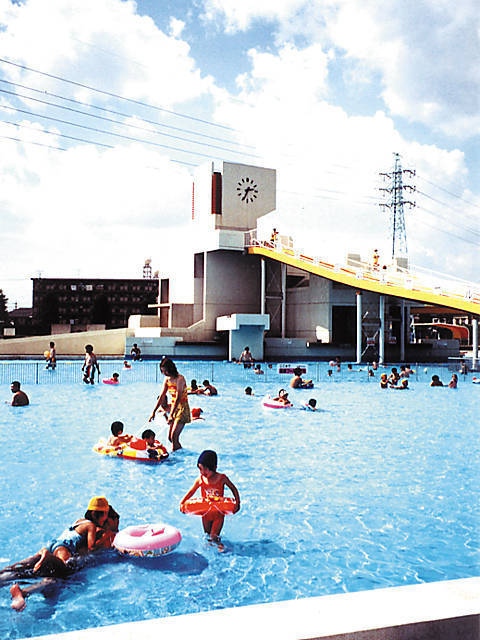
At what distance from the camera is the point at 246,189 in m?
35.7

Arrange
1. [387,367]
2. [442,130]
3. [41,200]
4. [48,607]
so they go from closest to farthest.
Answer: [48,607], [442,130], [41,200], [387,367]

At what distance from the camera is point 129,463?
8.73 m

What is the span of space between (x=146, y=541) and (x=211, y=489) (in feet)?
2.51

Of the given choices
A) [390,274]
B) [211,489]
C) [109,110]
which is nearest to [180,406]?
[211,489]

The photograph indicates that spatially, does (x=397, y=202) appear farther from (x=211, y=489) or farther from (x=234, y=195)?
(x=234, y=195)

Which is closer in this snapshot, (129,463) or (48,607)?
(48,607)

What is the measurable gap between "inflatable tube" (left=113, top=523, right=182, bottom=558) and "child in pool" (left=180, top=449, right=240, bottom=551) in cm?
34

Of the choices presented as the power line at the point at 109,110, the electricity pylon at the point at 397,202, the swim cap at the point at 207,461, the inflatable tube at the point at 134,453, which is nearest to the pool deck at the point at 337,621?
the swim cap at the point at 207,461

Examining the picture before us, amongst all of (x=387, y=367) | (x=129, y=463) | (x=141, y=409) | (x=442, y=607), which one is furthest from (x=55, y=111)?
(x=387, y=367)

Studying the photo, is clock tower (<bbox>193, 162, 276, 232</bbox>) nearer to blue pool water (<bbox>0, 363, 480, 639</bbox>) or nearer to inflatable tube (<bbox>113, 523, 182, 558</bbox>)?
blue pool water (<bbox>0, 363, 480, 639</bbox>)

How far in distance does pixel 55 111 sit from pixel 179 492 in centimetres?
485

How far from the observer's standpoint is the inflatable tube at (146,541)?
16.6 ft

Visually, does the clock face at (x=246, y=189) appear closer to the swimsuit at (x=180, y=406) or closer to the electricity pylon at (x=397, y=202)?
the electricity pylon at (x=397, y=202)

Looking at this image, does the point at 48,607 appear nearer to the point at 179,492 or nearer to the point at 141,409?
the point at 179,492
